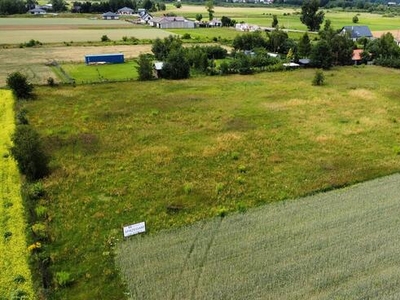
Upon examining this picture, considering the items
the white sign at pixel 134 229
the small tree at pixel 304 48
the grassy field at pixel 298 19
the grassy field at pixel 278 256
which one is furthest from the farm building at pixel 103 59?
the grassy field at pixel 298 19

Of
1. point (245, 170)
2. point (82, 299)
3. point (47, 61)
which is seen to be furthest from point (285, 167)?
point (47, 61)

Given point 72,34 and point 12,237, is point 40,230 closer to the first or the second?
point 12,237

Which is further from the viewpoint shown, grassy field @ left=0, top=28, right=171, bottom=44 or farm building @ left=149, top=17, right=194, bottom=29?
farm building @ left=149, top=17, right=194, bottom=29

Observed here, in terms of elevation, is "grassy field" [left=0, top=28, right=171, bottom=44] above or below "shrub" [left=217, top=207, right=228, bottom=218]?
above

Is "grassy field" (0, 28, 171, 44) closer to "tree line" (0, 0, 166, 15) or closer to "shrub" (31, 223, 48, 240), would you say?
"tree line" (0, 0, 166, 15)

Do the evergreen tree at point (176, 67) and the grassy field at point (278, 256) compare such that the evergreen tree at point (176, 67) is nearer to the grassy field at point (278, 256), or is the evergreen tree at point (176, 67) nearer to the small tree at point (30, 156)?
the small tree at point (30, 156)


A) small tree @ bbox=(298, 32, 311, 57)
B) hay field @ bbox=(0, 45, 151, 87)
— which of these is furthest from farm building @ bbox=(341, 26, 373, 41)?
hay field @ bbox=(0, 45, 151, 87)

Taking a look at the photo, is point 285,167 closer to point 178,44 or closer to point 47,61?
point 178,44
